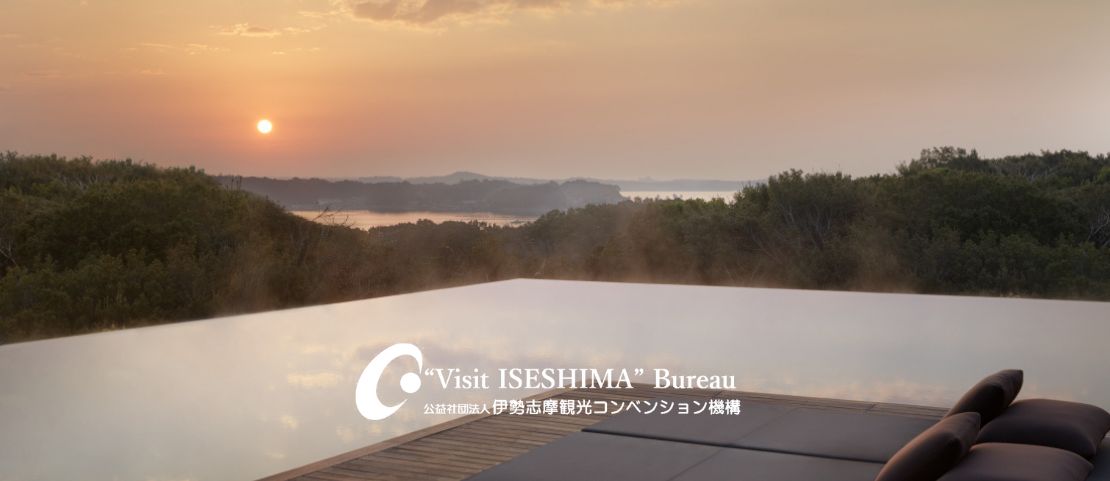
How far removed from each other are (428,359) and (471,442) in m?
1.63

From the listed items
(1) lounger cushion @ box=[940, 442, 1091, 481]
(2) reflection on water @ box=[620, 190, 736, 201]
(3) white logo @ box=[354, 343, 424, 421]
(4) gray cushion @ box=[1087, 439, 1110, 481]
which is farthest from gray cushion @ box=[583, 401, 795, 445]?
(2) reflection on water @ box=[620, 190, 736, 201]

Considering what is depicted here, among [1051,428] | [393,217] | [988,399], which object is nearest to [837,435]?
[988,399]

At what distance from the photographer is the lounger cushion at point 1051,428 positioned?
2.41 meters

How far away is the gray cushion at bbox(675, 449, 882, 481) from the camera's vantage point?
2305 millimetres

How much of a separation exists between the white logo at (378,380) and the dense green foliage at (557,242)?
6.10 ft

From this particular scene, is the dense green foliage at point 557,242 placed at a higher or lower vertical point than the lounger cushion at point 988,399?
higher

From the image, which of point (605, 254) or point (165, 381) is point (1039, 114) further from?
point (165, 381)

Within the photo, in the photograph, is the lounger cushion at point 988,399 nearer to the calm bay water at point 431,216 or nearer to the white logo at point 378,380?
the white logo at point 378,380

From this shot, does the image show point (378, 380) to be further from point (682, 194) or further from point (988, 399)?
point (682, 194)

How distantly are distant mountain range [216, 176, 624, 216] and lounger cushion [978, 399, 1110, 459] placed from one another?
5.57 m

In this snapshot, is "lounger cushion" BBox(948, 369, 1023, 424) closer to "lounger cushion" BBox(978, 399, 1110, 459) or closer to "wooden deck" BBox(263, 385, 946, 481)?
"lounger cushion" BBox(978, 399, 1110, 459)

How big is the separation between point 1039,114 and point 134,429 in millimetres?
6808

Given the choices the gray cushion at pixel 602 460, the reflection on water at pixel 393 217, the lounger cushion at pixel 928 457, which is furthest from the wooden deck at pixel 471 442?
the reflection on water at pixel 393 217

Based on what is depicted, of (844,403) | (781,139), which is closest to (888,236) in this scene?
(781,139)
